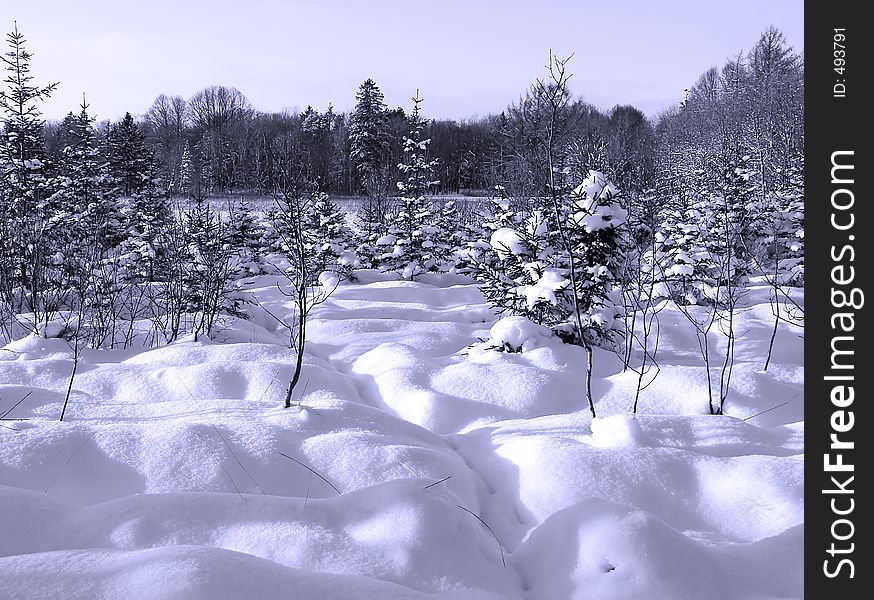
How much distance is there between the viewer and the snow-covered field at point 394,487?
→ 6.53 ft

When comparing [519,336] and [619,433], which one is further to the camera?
[519,336]

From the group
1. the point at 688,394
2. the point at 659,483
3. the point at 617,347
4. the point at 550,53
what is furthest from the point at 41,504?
the point at 617,347

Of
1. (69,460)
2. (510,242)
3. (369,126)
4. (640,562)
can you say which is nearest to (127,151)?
(369,126)

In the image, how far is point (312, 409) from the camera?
379 centimetres

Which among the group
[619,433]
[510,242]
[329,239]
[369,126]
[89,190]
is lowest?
[619,433]

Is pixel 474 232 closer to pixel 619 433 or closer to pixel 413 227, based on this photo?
pixel 413 227

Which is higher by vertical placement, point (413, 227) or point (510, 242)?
point (413, 227)

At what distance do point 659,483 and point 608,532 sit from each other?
1.04 metres

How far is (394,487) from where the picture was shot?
2.52 meters

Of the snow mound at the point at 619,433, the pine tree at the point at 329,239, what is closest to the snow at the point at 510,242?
the snow mound at the point at 619,433

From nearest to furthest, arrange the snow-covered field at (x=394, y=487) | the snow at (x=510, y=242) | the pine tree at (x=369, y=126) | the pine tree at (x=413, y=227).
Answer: the snow-covered field at (x=394, y=487) < the snow at (x=510, y=242) < the pine tree at (x=413, y=227) < the pine tree at (x=369, y=126)

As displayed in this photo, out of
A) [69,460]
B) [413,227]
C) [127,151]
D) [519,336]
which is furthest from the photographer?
[127,151]

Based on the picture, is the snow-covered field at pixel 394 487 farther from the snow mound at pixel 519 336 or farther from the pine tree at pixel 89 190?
the pine tree at pixel 89 190
